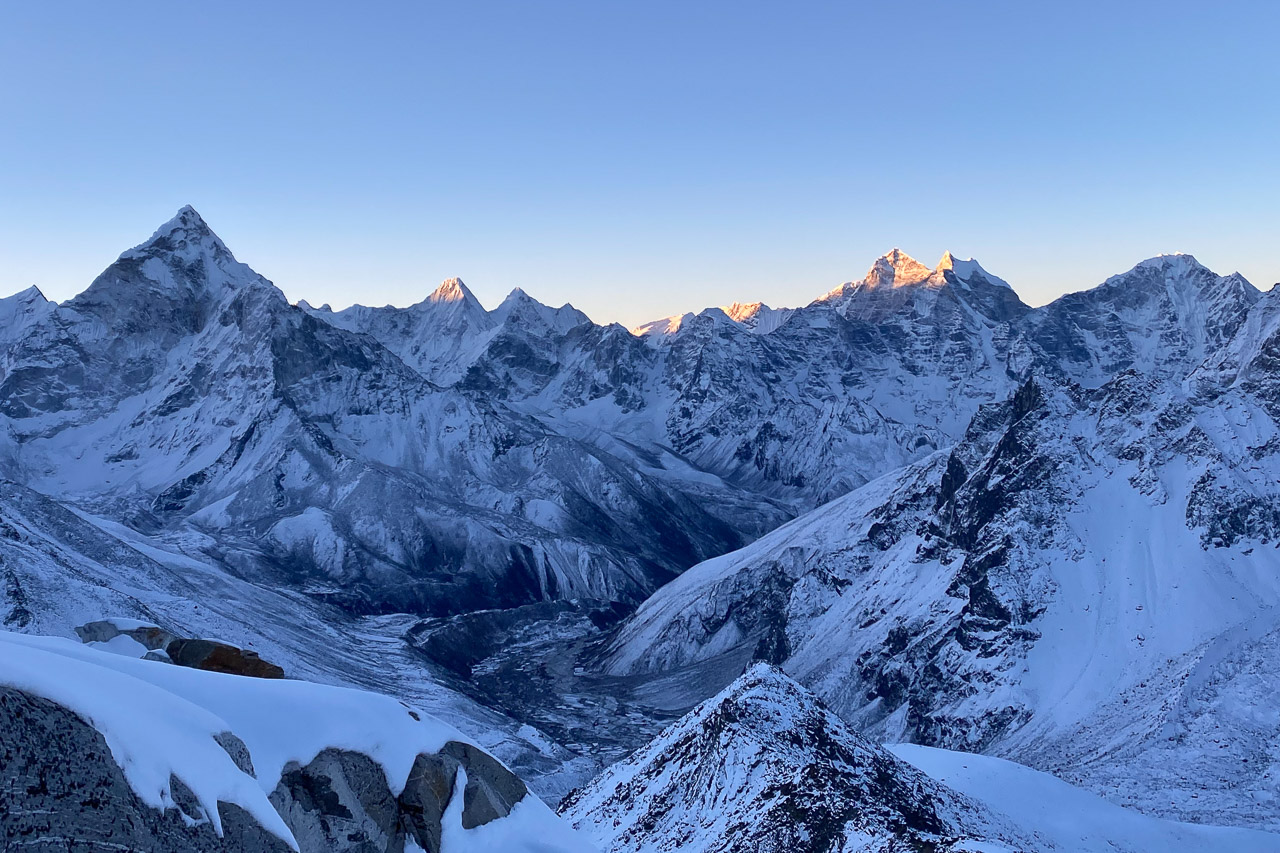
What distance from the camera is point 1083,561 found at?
19638 centimetres

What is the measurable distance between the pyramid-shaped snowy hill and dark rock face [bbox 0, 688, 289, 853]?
134 ft

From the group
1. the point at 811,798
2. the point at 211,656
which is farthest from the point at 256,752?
the point at 811,798

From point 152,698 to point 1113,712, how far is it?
160 metres

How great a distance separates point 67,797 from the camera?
926 inches

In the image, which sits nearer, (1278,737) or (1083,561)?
(1278,737)

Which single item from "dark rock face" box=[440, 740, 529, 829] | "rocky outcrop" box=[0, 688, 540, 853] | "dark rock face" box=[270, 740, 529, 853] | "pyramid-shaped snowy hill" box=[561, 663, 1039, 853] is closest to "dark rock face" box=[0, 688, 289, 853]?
"rocky outcrop" box=[0, 688, 540, 853]

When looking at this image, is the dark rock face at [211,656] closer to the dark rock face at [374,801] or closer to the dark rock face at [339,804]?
the dark rock face at [374,801]

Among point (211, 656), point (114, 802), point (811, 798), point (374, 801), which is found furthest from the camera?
point (811, 798)

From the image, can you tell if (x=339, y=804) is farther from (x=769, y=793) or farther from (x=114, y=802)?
(x=769, y=793)

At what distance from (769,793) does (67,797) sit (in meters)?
51.1

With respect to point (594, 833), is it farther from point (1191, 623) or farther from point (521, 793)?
point (1191, 623)

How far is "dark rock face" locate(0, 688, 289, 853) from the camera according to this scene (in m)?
22.9

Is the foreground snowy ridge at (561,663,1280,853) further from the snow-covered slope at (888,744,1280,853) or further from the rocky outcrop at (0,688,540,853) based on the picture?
the rocky outcrop at (0,688,540,853)

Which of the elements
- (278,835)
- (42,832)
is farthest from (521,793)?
(42,832)
